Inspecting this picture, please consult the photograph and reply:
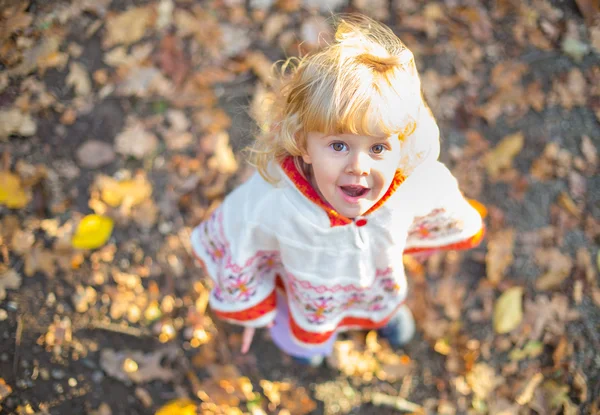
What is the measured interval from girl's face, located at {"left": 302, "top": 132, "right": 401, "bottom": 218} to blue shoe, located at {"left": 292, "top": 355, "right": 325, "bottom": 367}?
1132 mm

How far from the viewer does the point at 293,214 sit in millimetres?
1364

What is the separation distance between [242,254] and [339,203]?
0.41 metres

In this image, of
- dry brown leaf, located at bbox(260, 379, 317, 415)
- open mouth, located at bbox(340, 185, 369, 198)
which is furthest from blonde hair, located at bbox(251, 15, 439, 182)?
dry brown leaf, located at bbox(260, 379, 317, 415)

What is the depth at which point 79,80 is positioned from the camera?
265cm

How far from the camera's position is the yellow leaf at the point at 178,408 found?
2.12 metres

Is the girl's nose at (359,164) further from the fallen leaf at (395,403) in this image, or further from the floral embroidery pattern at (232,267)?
the fallen leaf at (395,403)

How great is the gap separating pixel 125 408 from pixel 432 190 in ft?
5.11

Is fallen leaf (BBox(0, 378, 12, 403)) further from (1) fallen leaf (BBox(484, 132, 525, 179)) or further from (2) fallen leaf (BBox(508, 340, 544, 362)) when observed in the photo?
(1) fallen leaf (BBox(484, 132, 525, 179))

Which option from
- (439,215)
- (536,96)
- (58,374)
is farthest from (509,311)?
(58,374)

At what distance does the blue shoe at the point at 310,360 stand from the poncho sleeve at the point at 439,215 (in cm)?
70

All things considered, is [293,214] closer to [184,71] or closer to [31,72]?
[184,71]

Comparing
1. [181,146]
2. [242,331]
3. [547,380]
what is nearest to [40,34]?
[181,146]

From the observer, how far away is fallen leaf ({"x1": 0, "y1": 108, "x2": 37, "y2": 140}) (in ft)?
8.27

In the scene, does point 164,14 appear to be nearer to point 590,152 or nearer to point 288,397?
point 288,397
